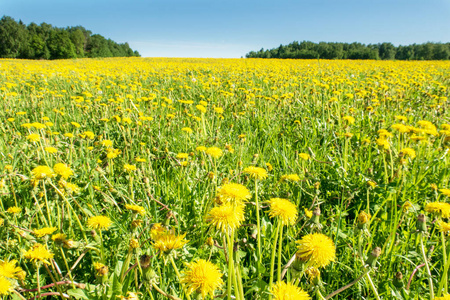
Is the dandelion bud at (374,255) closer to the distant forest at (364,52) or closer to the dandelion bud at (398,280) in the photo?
the dandelion bud at (398,280)

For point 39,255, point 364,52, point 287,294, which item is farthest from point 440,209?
point 364,52

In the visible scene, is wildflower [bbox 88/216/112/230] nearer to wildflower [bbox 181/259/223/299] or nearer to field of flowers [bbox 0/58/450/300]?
field of flowers [bbox 0/58/450/300]

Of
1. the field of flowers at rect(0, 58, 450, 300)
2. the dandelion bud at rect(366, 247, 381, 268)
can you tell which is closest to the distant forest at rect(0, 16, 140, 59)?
the field of flowers at rect(0, 58, 450, 300)

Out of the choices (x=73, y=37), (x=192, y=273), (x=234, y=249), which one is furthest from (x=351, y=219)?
(x=73, y=37)

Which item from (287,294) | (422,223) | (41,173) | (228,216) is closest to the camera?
(287,294)

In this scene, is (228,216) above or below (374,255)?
above

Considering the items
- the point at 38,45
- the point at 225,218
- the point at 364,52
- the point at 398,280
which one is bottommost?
the point at 398,280

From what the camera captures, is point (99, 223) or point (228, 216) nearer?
point (228, 216)

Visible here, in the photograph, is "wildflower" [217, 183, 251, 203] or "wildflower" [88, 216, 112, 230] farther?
"wildflower" [88, 216, 112, 230]

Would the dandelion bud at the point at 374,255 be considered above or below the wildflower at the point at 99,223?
below

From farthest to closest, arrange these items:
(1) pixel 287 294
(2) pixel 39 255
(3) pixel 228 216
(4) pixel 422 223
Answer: (4) pixel 422 223 < (2) pixel 39 255 < (3) pixel 228 216 < (1) pixel 287 294

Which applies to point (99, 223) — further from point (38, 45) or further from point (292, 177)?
point (38, 45)

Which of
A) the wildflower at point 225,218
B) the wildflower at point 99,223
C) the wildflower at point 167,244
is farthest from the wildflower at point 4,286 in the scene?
the wildflower at point 225,218

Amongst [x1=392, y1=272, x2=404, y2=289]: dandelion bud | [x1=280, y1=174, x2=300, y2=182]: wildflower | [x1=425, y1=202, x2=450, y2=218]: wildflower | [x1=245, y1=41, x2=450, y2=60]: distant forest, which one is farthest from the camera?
[x1=245, y1=41, x2=450, y2=60]: distant forest
